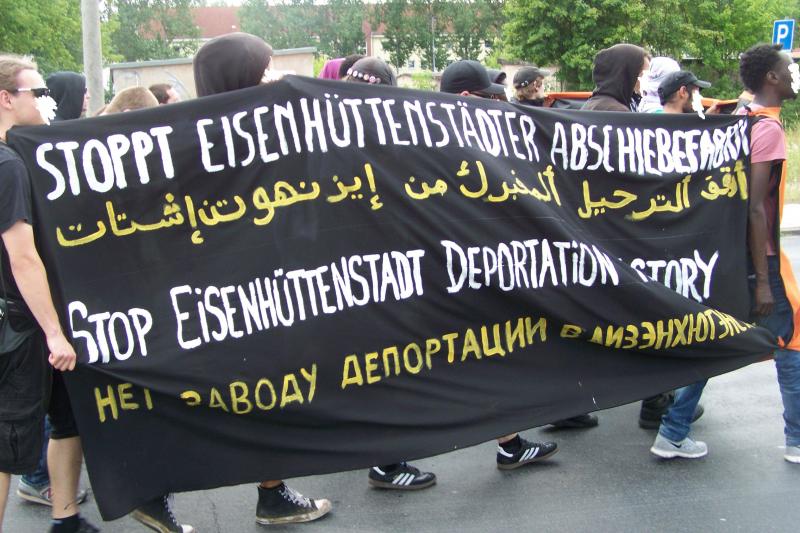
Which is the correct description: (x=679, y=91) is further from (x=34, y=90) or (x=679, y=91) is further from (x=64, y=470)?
(x=64, y=470)

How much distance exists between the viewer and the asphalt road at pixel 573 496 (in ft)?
11.8

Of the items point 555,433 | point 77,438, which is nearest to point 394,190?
point 77,438

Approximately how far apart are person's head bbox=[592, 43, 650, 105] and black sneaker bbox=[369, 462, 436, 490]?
7.87ft

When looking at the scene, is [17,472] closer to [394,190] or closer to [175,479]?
[175,479]

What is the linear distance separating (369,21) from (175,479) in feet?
202

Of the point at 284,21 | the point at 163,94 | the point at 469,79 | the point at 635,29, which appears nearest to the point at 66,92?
the point at 163,94

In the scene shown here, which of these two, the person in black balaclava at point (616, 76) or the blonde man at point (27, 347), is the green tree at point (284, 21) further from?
the blonde man at point (27, 347)

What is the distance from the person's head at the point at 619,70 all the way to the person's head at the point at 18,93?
9.85 ft

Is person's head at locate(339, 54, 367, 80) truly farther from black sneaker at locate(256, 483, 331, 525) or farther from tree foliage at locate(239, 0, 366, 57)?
tree foliage at locate(239, 0, 366, 57)

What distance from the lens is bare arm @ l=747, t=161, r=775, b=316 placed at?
13.0 feet

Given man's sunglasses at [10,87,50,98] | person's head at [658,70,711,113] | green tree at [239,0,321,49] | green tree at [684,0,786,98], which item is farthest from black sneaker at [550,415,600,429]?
green tree at [239,0,321,49]

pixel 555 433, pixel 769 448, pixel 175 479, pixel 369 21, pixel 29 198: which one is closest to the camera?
pixel 29 198

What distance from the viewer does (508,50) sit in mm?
26203

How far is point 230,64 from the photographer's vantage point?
346 centimetres
